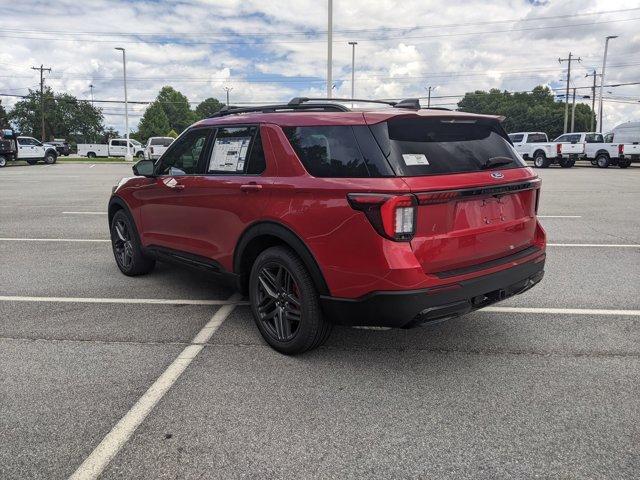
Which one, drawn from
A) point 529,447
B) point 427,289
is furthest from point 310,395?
point 529,447

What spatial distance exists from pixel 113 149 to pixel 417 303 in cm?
5953

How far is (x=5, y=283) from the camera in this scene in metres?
5.85

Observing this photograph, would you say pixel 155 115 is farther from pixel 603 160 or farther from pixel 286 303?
pixel 286 303

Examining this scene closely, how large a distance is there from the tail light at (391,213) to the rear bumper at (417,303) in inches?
13.7

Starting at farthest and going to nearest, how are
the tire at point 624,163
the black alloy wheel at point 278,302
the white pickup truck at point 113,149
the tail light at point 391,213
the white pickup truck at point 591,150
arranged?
the white pickup truck at point 113,149, the white pickup truck at point 591,150, the tire at point 624,163, the black alloy wheel at point 278,302, the tail light at point 391,213

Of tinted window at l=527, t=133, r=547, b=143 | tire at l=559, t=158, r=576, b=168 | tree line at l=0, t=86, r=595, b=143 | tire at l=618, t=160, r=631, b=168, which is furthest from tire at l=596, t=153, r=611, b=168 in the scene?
tree line at l=0, t=86, r=595, b=143

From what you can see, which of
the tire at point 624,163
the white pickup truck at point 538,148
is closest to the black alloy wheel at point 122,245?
the white pickup truck at point 538,148

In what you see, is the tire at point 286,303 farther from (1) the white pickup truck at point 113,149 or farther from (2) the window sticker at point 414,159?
(1) the white pickup truck at point 113,149

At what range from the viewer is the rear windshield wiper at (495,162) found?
3662 millimetres

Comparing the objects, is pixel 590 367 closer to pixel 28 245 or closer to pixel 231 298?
pixel 231 298

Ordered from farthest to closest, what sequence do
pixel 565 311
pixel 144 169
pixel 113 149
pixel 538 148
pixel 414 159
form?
pixel 113 149 < pixel 538 148 < pixel 144 169 < pixel 565 311 < pixel 414 159

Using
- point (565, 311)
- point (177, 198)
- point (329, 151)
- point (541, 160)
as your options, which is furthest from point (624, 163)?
point (329, 151)

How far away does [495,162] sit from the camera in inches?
146

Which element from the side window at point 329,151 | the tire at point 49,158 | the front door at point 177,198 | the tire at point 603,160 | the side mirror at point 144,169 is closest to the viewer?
the side window at point 329,151
